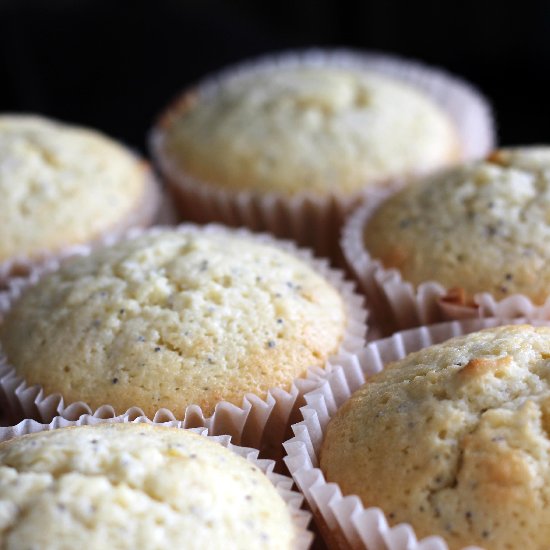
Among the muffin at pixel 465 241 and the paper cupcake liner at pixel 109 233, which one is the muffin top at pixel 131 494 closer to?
the muffin at pixel 465 241

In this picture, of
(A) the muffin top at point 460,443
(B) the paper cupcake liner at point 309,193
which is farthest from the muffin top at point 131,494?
(B) the paper cupcake liner at point 309,193

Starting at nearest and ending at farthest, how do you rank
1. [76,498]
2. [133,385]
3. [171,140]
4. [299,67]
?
[76,498], [133,385], [171,140], [299,67]

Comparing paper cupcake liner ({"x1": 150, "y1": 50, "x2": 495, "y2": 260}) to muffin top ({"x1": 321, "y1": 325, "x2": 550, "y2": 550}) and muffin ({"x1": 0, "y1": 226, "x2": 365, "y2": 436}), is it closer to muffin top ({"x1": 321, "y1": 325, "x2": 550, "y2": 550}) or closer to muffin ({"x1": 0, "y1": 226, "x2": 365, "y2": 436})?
muffin ({"x1": 0, "y1": 226, "x2": 365, "y2": 436})

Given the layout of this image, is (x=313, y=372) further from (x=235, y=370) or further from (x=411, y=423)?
(x=411, y=423)

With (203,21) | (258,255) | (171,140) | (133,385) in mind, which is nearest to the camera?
(133,385)

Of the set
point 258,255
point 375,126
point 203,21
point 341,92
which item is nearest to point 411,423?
point 258,255

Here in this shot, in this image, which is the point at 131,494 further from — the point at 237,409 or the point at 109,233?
the point at 109,233

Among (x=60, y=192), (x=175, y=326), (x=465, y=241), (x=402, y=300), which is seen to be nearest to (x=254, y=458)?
(x=175, y=326)
